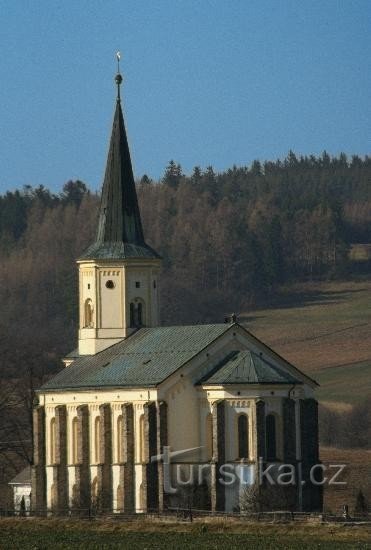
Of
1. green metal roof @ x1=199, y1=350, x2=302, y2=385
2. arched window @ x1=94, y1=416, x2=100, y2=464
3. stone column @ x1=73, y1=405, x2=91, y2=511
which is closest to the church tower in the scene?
stone column @ x1=73, y1=405, x2=91, y2=511

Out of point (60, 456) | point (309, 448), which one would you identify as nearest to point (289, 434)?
point (309, 448)

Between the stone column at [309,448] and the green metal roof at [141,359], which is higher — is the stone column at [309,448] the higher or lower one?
the lower one

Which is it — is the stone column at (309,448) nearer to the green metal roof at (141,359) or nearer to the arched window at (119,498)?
the green metal roof at (141,359)

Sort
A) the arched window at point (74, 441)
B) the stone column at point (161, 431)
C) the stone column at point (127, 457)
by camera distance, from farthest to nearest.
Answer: the arched window at point (74, 441) → the stone column at point (127, 457) → the stone column at point (161, 431)

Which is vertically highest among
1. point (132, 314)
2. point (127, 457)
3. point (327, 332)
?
point (132, 314)

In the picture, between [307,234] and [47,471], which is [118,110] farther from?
[307,234]

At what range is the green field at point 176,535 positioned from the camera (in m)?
63.0

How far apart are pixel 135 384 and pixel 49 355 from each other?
48850 mm

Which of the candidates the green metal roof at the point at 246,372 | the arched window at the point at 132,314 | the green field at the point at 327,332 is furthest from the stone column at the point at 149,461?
the green field at the point at 327,332

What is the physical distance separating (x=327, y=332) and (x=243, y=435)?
6838 centimetres

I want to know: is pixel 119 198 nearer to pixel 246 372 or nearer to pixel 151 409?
pixel 151 409

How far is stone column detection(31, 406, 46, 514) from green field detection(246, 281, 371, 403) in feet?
109

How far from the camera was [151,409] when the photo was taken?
82000 millimetres

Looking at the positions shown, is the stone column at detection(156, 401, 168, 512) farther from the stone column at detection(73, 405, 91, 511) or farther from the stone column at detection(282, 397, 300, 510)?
the stone column at detection(73, 405, 91, 511)
